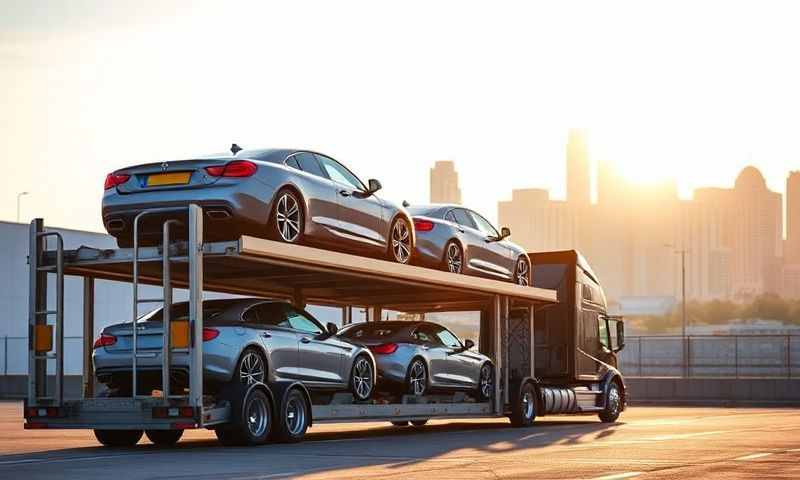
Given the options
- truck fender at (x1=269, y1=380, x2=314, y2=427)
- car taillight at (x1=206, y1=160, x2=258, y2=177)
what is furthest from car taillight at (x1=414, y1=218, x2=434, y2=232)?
car taillight at (x1=206, y1=160, x2=258, y2=177)

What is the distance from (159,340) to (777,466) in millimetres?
7049

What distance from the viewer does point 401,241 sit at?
2017 cm

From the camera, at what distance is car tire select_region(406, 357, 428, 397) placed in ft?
69.7

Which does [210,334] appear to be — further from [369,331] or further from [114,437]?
[369,331]

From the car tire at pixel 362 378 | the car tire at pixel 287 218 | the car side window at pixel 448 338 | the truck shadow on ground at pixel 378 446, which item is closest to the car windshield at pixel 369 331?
the car side window at pixel 448 338

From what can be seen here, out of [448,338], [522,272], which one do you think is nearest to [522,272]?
[522,272]

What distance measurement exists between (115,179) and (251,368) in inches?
110

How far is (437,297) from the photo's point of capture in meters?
24.1

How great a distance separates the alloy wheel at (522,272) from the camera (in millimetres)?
25000

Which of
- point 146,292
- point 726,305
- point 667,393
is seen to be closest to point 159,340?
point 146,292

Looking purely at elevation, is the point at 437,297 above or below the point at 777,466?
above

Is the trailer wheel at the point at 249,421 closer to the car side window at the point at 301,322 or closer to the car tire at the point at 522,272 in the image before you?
the car side window at the point at 301,322

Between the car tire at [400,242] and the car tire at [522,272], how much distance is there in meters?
4.74

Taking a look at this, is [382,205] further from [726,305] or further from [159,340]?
[726,305]
